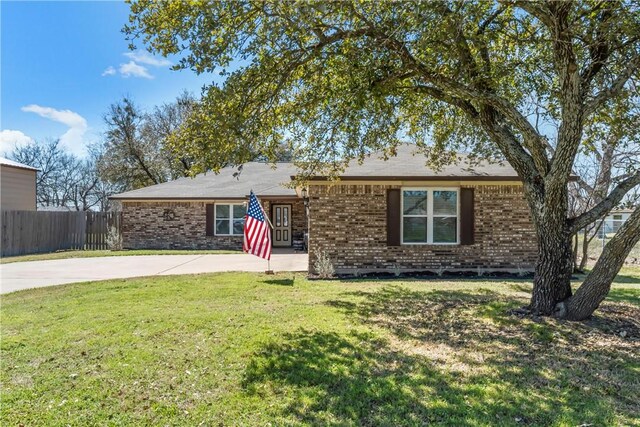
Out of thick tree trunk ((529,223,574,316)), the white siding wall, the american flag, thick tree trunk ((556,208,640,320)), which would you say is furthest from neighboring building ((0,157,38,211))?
thick tree trunk ((556,208,640,320))

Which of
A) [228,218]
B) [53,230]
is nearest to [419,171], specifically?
[228,218]

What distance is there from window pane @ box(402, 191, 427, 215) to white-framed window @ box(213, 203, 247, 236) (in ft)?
30.5

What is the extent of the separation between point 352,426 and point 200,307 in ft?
14.1

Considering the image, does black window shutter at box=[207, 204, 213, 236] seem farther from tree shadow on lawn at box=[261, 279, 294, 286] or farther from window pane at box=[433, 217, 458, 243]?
window pane at box=[433, 217, 458, 243]

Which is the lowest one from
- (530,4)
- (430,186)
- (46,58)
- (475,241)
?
(475,241)

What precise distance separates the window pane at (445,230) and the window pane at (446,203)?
0.72 ft

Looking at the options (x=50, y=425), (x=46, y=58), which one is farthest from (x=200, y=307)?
(x=46, y=58)

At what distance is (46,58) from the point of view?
11844 millimetres

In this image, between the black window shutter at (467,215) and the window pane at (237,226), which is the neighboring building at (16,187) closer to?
the window pane at (237,226)

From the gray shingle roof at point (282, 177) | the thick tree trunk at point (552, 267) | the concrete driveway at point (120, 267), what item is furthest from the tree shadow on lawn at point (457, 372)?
the concrete driveway at point (120, 267)

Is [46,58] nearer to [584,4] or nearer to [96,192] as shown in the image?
[584,4]

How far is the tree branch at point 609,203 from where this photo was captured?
17.7 feet

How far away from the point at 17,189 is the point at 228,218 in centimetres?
1235

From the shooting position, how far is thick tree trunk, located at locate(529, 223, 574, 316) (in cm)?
577
